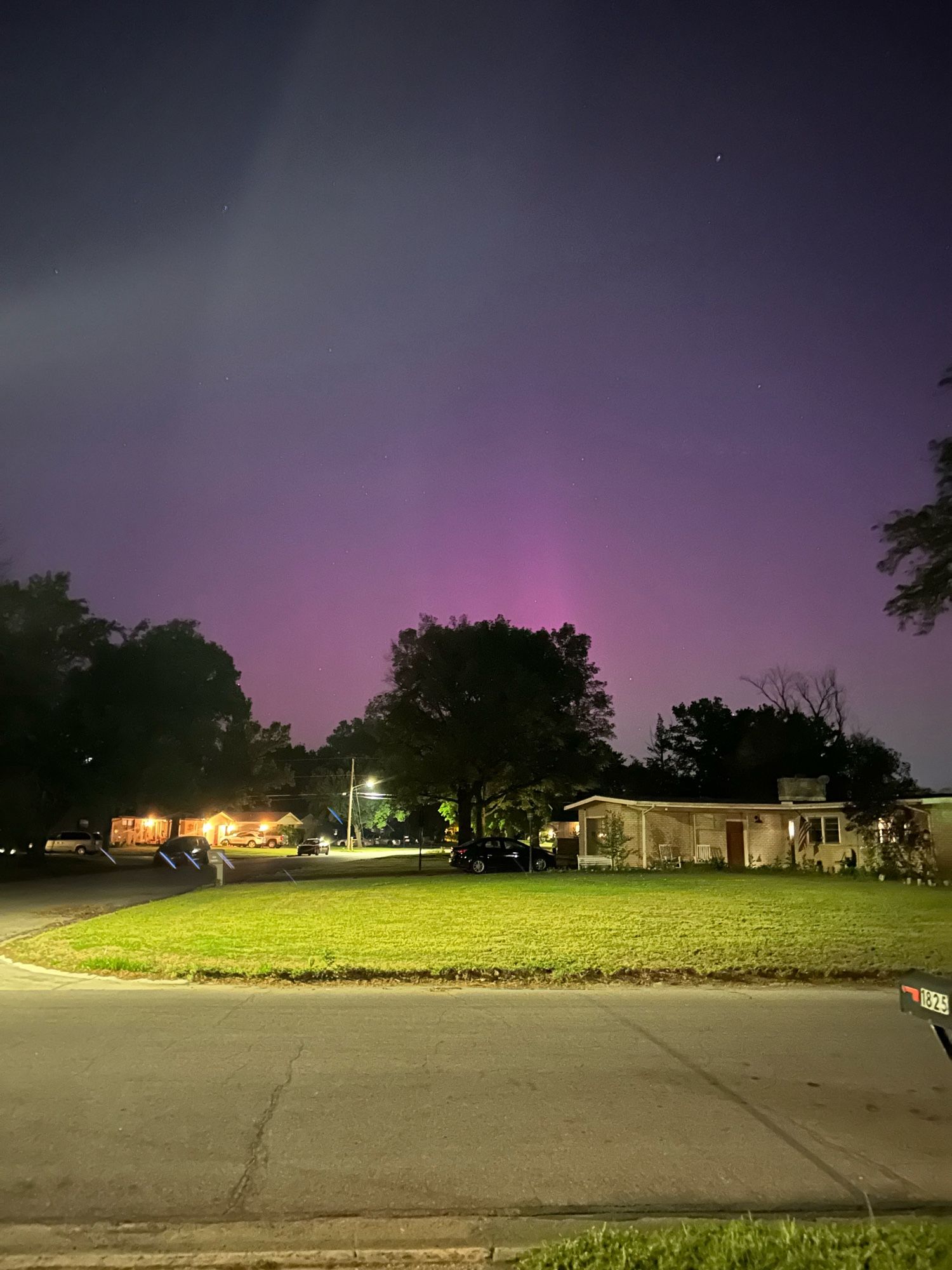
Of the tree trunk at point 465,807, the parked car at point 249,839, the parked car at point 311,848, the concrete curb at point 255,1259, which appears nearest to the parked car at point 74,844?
the parked car at point 311,848

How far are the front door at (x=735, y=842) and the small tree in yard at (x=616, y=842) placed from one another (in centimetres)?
444

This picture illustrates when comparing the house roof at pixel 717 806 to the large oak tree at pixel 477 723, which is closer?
the house roof at pixel 717 806

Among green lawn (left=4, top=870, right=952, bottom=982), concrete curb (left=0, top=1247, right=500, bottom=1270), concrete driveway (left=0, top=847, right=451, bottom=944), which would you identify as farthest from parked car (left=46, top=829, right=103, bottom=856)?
concrete curb (left=0, top=1247, right=500, bottom=1270)

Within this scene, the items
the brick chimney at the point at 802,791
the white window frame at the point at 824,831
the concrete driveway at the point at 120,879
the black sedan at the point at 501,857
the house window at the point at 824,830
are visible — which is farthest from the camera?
the brick chimney at the point at 802,791

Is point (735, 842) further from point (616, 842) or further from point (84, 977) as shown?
point (84, 977)

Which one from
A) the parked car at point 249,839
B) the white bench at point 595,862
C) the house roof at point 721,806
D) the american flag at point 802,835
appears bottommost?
the parked car at point 249,839

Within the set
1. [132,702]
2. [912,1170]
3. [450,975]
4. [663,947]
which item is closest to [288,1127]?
[912,1170]

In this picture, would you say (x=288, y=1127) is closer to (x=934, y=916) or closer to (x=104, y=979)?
(x=104, y=979)

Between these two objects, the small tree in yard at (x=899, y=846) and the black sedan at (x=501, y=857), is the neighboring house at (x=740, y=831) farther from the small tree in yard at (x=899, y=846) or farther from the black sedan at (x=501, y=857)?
the black sedan at (x=501, y=857)

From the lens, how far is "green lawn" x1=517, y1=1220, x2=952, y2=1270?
3.85 meters

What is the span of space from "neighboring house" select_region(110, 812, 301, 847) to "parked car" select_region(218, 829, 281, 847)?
11 centimetres

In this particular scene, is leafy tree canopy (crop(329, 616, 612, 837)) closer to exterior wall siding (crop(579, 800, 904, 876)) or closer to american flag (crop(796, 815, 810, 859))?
exterior wall siding (crop(579, 800, 904, 876))

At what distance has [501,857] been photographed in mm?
34156

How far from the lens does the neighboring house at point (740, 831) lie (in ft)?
116
